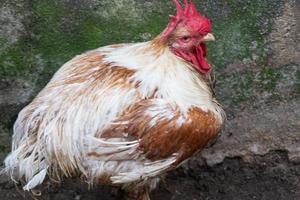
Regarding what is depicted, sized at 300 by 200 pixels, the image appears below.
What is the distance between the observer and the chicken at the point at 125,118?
103 inches

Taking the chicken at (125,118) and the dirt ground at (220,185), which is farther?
the dirt ground at (220,185)

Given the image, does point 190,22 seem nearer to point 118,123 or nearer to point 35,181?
point 118,123

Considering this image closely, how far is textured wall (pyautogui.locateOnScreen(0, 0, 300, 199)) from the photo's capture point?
328cm

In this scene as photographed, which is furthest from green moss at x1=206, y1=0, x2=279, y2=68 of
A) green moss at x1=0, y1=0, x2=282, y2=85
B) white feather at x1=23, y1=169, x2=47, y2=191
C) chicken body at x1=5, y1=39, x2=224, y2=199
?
white feather at x1=23, y1=169, x2=47, y2=191

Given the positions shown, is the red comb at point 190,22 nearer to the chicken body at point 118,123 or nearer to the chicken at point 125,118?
the chicken at point 125,118

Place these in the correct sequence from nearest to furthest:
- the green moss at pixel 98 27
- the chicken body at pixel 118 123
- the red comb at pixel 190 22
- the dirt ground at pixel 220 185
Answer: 1. the chicken body at pixel 118 123
2. the red comb at pixel 190 22
3. the green moss at pixel 98 27
4. the dirt ground at pixel 220 185

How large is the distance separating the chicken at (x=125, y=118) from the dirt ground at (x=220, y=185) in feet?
2.16

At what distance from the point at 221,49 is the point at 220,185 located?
2.34 ft

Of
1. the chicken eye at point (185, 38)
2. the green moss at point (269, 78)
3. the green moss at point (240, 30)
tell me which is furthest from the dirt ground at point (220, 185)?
the chicken eye at point (185, 38)

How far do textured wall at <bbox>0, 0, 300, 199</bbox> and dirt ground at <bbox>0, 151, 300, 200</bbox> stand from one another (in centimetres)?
3

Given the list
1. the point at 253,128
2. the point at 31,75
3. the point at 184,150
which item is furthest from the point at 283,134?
the point at 31,75

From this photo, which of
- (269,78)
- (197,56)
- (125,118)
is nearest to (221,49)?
(269,78)

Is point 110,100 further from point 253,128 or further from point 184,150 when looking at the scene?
point 253,128

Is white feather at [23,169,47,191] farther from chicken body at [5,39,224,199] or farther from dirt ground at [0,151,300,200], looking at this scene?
dirt ground at [0,151,300,200]
